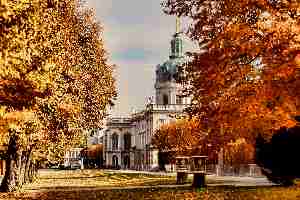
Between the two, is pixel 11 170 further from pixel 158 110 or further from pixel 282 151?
pixel 158 110

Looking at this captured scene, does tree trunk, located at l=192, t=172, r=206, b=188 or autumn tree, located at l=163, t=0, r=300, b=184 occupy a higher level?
autumn tree, located at l=163, t=0, r=300, b=184

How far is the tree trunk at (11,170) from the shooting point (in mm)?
36562

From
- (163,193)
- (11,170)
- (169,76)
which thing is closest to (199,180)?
(163,193)

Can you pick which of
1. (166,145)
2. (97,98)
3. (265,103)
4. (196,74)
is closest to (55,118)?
(97,98)

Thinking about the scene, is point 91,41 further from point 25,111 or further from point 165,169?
point 165,169

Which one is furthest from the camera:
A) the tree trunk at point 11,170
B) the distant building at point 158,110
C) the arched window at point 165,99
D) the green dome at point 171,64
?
the green dome at point 171,64

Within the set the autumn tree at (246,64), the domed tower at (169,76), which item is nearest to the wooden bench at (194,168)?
the autumn tree at (246,64)

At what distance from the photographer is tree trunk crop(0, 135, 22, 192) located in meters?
36.6

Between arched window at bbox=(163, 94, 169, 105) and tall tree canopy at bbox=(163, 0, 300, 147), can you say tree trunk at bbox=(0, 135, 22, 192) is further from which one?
arched window at bbox=(163, 94, 169, 105)

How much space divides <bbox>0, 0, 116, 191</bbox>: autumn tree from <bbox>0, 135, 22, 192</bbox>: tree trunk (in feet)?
0.19

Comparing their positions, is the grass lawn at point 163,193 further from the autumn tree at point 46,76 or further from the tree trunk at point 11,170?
the autumn tree at point 46,76

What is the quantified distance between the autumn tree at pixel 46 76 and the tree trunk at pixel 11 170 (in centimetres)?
6

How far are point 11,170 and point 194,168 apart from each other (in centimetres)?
1485

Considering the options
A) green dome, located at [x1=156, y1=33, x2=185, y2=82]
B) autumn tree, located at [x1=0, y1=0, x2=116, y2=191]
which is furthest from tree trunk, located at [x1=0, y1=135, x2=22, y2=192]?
green dome, located at [x1=156, y1=33, x2=185, y2=82]
